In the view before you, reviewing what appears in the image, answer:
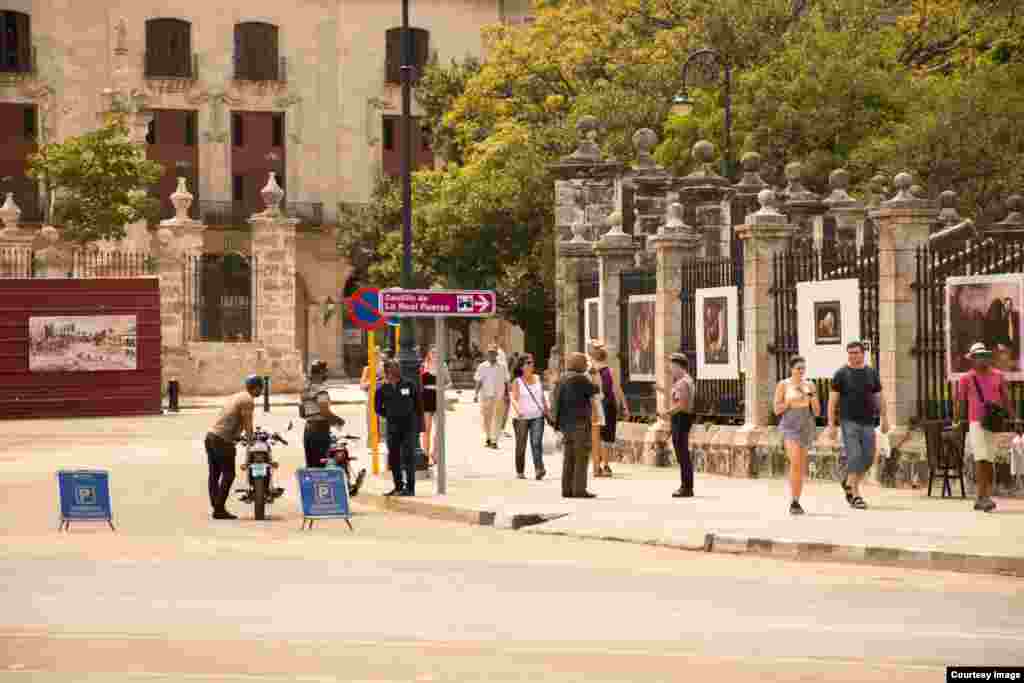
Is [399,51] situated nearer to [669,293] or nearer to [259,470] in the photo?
[669,293]

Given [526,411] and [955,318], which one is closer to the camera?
[955,318]

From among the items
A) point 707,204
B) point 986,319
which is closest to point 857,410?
point 986,319

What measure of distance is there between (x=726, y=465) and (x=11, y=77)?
189 ft

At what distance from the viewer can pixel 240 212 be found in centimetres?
8225

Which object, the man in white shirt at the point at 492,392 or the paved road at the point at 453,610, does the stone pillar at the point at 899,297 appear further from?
the man in white shirt at the point at 492,392

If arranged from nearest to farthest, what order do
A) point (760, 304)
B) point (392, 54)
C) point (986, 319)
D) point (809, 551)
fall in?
1. point (809, 551)
2. point (986, 319)
3. point (760, 304)
4. point (392, 54)

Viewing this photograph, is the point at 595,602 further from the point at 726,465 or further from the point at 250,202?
the point at 250,202

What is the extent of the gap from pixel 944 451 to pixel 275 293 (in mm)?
34695

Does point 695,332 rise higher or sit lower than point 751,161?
lower

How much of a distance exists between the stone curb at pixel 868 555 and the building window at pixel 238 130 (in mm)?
66806

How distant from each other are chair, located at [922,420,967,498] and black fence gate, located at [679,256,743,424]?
514 centimetres

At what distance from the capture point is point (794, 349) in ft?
84.2

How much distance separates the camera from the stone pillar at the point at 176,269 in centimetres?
5403

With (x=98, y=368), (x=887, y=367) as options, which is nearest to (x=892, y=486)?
(x=887, y=367)
